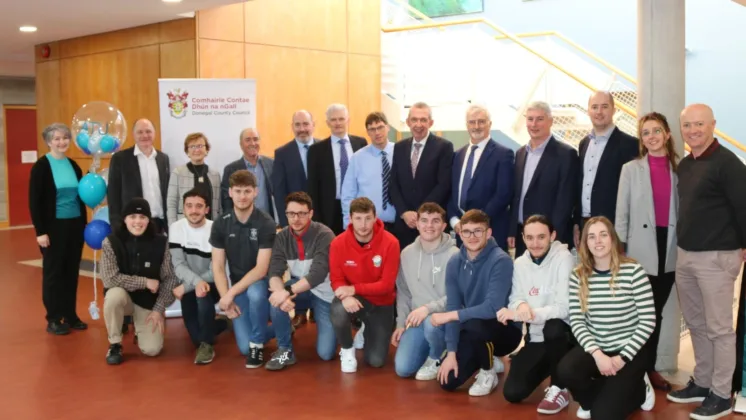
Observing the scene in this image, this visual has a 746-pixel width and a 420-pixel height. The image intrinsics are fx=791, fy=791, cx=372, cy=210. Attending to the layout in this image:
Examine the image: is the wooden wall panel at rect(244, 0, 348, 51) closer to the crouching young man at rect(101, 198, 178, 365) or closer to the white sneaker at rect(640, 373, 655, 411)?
the crouching young man at rect(101, 198, 178, 365)

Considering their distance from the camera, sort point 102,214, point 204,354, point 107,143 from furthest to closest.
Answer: point 107,143 → point 102,214 → point 204,354

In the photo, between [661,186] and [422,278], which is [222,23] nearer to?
[422,278]

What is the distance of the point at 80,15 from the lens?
793 centimetres

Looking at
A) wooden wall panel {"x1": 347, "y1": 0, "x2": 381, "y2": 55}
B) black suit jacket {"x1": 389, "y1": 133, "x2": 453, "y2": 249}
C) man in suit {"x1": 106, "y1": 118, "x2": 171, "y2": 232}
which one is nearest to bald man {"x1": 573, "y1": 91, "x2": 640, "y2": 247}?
black suit jacket {"x1": 389, "y1": 133, "x2": 453, "y2": 249}

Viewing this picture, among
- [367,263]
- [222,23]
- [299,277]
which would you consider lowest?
[299,277]

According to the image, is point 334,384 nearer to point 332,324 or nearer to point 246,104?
point 332,324

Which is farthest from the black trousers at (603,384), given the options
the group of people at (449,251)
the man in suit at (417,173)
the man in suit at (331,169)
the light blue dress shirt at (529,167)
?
the man in suit at (331,169)

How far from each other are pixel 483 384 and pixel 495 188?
1.37m

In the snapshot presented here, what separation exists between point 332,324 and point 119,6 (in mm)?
3939

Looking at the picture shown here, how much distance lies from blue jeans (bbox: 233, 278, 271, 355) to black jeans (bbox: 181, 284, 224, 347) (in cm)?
24

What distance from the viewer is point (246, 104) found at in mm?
7301


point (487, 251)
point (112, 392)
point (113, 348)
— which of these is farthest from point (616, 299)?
point (113, 348)

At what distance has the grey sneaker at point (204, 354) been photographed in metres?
5.52

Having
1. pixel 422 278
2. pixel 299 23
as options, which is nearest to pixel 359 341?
pixel 422 278
